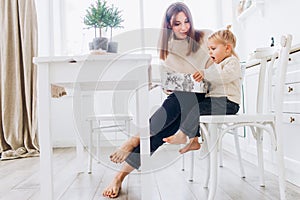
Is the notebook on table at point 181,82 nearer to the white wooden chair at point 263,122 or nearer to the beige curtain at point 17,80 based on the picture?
the white wooden chair at point 263,122

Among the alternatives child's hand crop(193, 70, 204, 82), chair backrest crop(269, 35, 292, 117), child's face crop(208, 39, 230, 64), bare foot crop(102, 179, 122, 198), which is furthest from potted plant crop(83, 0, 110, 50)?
chair backrest crop(269, 35, 292, 117)

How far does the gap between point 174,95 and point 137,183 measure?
63 centimetres

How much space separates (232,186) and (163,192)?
42 centimetres

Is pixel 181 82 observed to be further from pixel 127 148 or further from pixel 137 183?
pixel 137 183

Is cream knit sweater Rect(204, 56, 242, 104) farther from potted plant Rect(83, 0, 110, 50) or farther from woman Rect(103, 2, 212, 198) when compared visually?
potted plant Rect(83, 0, 110, 50)

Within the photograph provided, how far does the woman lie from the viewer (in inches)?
76.2

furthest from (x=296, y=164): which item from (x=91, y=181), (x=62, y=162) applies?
(x=62, y=162)

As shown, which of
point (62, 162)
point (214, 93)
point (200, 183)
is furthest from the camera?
point (62, 162)

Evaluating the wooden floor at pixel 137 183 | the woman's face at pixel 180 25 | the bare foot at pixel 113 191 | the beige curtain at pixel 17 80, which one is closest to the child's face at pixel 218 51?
the woman's face at pixel 180 25

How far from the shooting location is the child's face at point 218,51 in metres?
1.99

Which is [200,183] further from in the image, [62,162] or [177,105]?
[62,162]

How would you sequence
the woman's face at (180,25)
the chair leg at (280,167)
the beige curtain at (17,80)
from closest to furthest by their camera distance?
the chair leg at (280,167)
the woman's face at (180,25)
the beige curtain at (17,80)

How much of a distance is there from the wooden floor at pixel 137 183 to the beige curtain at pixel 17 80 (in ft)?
1.76

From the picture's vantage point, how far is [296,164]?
6.81 ft
